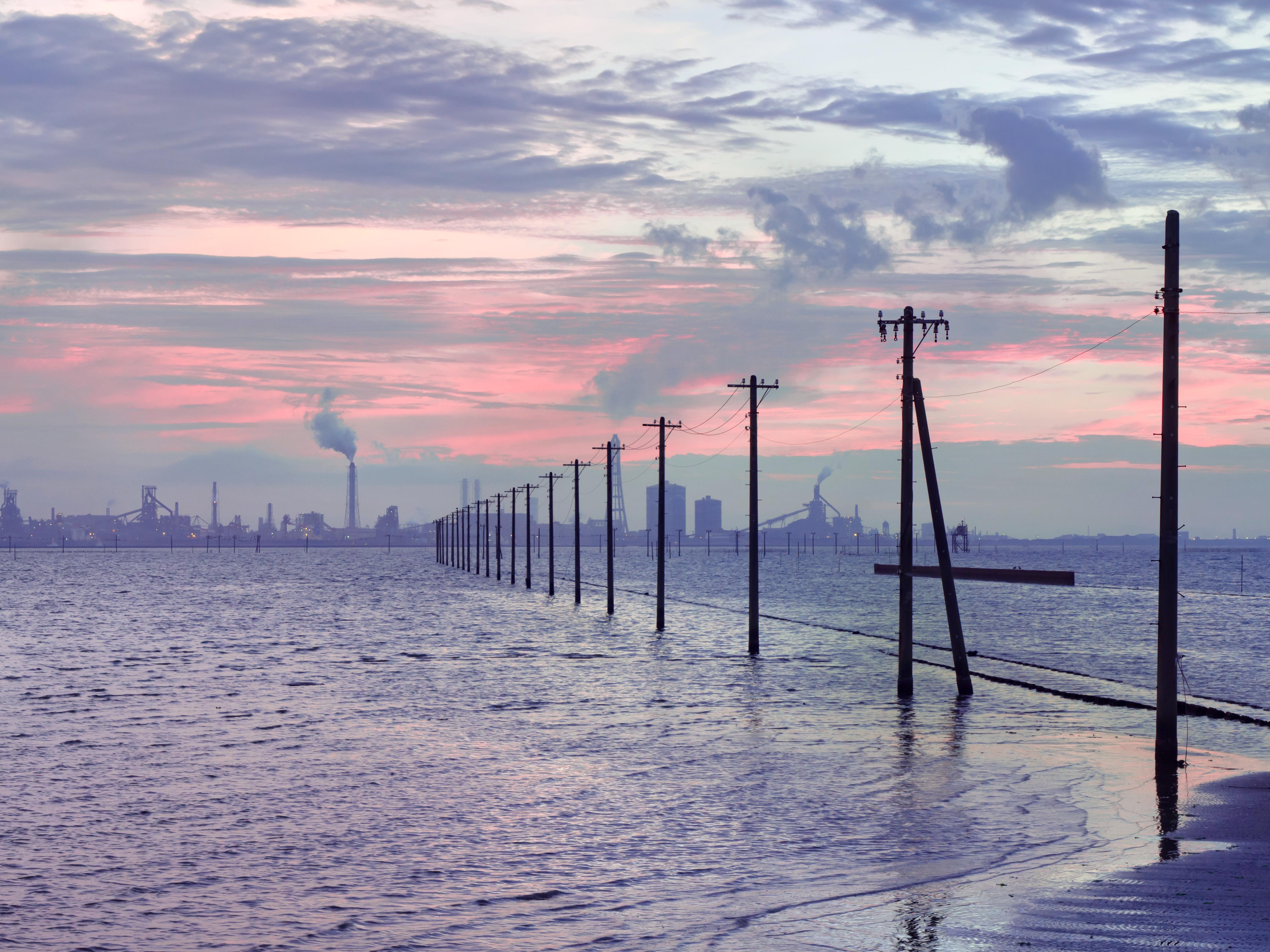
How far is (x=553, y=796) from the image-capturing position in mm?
16969

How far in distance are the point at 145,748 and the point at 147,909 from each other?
450 inches

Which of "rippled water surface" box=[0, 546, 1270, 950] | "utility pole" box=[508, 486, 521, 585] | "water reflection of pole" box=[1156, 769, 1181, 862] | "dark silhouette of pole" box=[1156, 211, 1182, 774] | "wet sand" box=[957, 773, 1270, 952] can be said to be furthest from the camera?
"utility pole" box=[508, 486, 521, 585]

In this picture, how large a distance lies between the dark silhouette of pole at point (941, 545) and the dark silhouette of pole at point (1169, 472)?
8.55m

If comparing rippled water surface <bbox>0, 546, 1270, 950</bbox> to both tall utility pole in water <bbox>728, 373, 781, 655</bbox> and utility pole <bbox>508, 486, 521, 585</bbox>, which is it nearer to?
tall utility pole in water <bbox>728, 373, 781, 655</bbox>

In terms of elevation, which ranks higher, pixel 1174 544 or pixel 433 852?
pixel 1174 544

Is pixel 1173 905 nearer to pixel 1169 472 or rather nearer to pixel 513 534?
pixel 1169 472

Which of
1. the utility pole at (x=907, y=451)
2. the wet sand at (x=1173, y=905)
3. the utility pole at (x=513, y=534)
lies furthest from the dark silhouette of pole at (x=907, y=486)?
the utility pole at (x=513, y=534)

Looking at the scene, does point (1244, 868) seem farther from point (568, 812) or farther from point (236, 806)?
point (236, 806)

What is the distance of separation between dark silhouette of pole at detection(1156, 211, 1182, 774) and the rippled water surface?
161cm

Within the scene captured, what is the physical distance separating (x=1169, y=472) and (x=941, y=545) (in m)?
10.9

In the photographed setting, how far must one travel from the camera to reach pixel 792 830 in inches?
570

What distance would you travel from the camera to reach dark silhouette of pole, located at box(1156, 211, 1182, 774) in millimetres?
17094

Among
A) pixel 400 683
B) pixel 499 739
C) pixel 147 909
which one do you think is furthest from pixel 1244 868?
pixel 400 683

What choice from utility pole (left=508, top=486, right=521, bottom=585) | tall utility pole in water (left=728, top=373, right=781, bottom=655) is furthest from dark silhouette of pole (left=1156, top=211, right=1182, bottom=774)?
utility pole (left=508, top=486, right=521, bottom=585)
